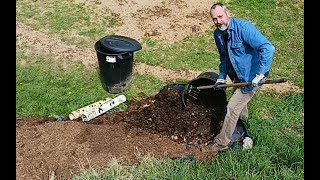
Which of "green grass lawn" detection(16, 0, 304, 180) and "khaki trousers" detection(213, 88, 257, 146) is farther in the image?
"khaki trousers" detection(213, 88, 257, 146)

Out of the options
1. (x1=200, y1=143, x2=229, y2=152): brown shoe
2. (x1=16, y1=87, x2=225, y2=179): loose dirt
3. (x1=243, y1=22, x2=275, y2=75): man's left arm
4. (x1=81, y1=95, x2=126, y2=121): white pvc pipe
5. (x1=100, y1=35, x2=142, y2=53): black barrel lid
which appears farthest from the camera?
(x1=100, y1=35, x2=142, y2=53): black barrel lid

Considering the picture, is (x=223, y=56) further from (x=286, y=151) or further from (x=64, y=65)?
(x=64, y=65)

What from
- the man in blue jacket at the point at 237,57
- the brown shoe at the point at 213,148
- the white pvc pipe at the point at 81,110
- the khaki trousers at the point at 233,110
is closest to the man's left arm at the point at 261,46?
the man in blue jacket at the point at 237,57

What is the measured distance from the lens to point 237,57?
210 inches

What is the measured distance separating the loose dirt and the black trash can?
0.61m

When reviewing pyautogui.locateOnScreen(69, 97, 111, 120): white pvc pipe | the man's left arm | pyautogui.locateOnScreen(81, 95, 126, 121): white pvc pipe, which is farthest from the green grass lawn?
the man's left arm

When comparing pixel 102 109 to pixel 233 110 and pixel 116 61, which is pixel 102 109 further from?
pixel 233 110

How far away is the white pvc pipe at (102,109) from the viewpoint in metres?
6.40

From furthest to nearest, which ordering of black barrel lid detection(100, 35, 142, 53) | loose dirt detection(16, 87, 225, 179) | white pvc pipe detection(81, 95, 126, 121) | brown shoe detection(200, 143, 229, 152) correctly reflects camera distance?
1. black barrel lid detection(100, 35, 142, 53)
2. white pvc pipe detection(81, 95, 126, 121)
3. brown shoe detection(200, 143, 229, 152)
4. loose dirt detection(16, 87, 225, 179)

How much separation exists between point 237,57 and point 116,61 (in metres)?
2.18

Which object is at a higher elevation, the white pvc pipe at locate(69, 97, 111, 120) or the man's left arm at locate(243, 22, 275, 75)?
the man's left arm at locate(243, 22, 275, 75)

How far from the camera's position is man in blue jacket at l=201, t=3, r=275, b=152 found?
16.5 feet

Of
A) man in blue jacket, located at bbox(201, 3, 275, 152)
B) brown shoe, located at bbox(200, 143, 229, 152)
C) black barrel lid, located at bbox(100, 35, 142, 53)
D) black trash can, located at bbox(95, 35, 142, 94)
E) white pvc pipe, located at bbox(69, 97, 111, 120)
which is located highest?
man in blue jacket, located at bbox(201, 3, 275, 152)

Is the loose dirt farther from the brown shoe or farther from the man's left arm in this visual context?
the man's left arm
